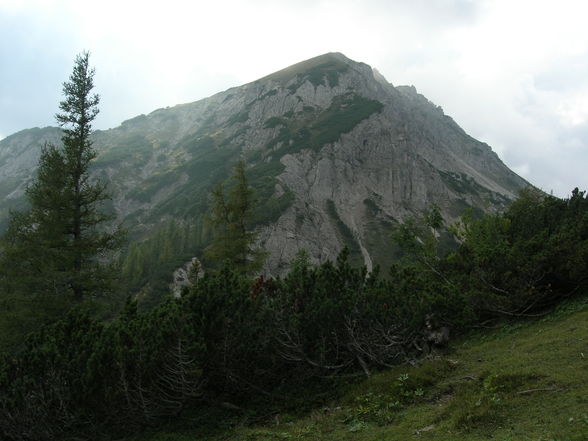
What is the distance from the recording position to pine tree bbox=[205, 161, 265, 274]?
26.1 meters

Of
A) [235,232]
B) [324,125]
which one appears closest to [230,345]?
[235,232]

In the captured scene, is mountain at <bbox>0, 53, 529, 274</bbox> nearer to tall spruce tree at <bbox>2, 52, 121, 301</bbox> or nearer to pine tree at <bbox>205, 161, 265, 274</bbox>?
pine tree at <bbox>205, 161, 265, 274</bbox>

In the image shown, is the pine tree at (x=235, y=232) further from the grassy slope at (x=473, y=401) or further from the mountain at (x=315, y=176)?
the mountain at (x=315, y=176)

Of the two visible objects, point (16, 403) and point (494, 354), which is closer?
point (16, 403)

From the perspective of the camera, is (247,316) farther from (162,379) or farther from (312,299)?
(162,379)

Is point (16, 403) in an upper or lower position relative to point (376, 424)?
upper

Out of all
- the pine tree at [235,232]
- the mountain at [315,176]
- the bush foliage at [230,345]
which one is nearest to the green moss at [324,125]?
the mountain at [315,176]

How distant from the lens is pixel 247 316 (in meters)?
13.0

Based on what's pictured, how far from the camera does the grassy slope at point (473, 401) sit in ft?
24.7

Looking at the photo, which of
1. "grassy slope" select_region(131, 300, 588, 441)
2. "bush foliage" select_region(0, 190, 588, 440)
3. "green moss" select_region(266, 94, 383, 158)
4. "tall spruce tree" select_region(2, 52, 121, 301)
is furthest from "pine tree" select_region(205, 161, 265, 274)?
"green moss" select_region(266, 94, 383, 158)

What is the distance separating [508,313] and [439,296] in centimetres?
506

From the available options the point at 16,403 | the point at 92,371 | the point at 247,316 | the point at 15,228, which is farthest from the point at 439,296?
the point at 15,228

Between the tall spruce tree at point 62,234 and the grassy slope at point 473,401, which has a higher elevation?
the tall spruce tree at point 62,234

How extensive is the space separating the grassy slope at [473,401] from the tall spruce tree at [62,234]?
39.1ft
